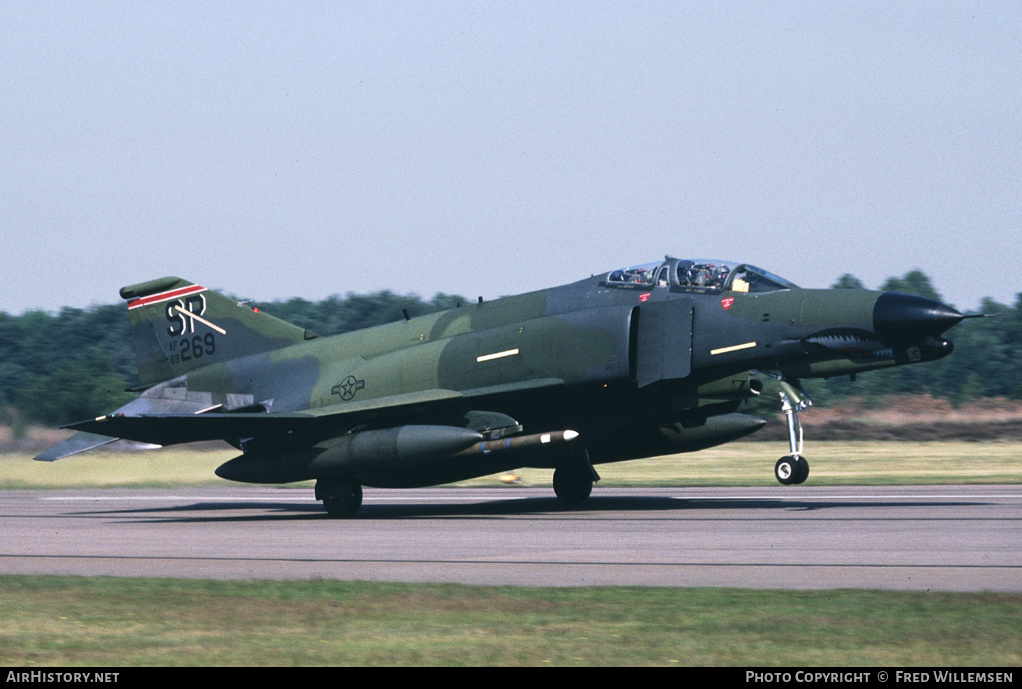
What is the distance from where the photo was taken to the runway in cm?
1148

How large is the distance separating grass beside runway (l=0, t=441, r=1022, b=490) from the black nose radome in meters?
8.59

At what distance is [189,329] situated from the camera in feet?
79.6

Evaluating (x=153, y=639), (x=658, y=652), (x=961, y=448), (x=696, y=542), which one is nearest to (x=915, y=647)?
(x=658, y=652)

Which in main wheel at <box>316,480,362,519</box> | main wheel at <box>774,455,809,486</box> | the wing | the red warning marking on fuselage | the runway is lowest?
the runway

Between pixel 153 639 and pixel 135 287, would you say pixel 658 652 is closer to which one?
pixel 153 639

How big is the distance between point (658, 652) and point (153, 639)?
11.2 ft

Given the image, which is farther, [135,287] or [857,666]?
[135,287]

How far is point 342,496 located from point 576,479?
13.6 feet

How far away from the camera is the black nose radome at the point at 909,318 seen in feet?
55.7

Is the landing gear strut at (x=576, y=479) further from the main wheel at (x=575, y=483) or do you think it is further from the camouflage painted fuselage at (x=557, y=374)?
the camouflage painted fuselage at (x=557, y=374)

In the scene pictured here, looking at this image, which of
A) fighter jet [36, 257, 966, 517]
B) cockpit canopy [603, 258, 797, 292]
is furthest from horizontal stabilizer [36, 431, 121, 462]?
cockpit canopy [603, 258, 797, 292]

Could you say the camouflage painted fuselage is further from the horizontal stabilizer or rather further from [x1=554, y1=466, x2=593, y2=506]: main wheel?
the horizontal stabilizer

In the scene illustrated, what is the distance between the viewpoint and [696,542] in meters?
14.2

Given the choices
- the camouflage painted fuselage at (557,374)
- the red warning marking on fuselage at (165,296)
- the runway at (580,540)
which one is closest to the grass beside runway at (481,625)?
the runway at (580,540)
